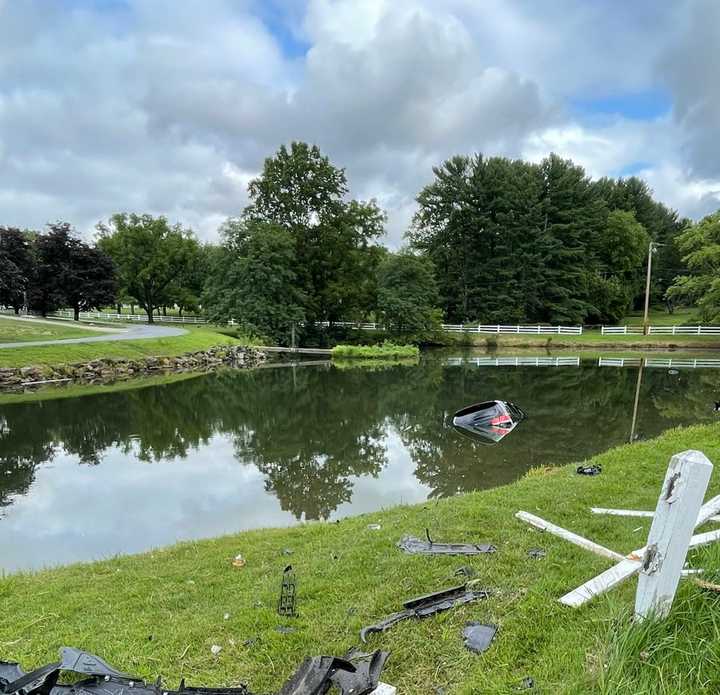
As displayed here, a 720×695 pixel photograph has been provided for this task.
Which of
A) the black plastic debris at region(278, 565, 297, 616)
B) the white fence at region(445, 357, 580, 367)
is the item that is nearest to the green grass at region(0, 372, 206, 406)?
the black plastic debris at region(278, 565, 297, 616)

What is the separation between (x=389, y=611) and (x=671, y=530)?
6.14ft

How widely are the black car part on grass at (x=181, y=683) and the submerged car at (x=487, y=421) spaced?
8723 millimetres

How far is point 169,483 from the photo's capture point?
26.9 ft

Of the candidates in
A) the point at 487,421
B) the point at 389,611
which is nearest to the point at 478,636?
the point at 389,611

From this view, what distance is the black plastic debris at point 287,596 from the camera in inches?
124

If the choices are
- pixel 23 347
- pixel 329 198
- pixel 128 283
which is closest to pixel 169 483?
pixel 23 347

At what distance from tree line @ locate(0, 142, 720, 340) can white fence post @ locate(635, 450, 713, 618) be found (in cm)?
3118

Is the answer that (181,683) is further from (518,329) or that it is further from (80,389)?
(518,329)

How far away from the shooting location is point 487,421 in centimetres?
1151

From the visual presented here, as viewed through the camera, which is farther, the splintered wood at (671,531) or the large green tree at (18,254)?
the large green tree at (18,254)

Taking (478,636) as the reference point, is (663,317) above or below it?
above

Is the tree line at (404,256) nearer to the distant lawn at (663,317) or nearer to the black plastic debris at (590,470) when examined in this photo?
the distant lawn at (663,317)

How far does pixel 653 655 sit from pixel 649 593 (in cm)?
21

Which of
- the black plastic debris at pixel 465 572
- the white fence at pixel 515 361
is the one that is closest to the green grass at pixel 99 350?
the white fence at pixel 515 361
